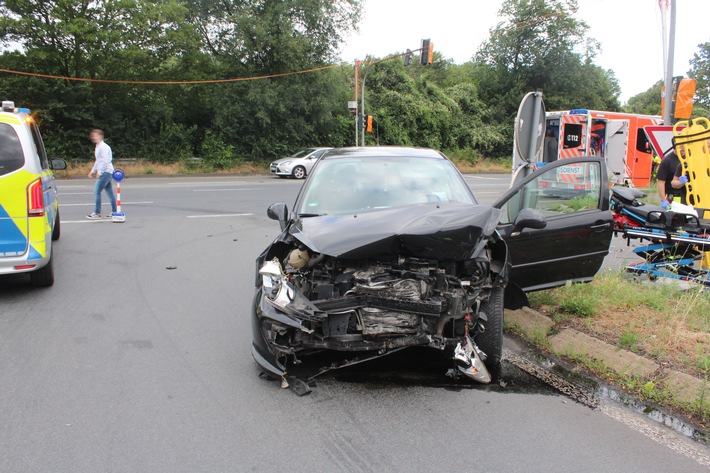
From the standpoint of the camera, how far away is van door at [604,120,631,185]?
1936 centimetres

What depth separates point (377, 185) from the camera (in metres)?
5.11

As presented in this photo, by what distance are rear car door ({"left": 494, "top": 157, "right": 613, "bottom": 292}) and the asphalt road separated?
1347mm

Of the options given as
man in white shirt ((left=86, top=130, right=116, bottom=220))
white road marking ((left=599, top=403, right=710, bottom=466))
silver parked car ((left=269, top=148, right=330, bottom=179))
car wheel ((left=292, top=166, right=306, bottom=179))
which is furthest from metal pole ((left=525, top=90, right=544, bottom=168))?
car wheel ((left=292, top=166, right=306, bottom=179))

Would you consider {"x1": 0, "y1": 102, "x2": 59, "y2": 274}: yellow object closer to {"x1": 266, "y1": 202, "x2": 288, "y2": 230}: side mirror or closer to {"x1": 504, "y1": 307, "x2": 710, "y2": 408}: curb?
{"x1": 266, "y1": 202, "x2": 288, "y2": 230}: side mirror

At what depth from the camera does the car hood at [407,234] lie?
365 cm

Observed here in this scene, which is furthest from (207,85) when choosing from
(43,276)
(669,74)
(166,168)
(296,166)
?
(43,276)

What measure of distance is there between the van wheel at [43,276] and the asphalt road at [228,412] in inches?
14.4

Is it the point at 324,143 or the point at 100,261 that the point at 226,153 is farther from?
the point at 100,261

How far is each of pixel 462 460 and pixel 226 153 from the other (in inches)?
1112

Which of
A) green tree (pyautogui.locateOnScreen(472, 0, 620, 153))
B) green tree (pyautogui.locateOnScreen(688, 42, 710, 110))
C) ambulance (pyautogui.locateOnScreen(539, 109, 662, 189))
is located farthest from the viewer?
green tree (pyautogui.locateOnScreen(688, 42, 710, 110))

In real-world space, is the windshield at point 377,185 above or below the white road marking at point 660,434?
above

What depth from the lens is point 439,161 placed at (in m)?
5.60

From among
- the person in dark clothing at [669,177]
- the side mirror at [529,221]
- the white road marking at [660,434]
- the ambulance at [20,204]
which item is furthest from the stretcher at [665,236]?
the ambulance at [20,204]

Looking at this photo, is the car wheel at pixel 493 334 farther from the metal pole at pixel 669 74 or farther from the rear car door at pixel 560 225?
the metal pole at pixel 669 74
